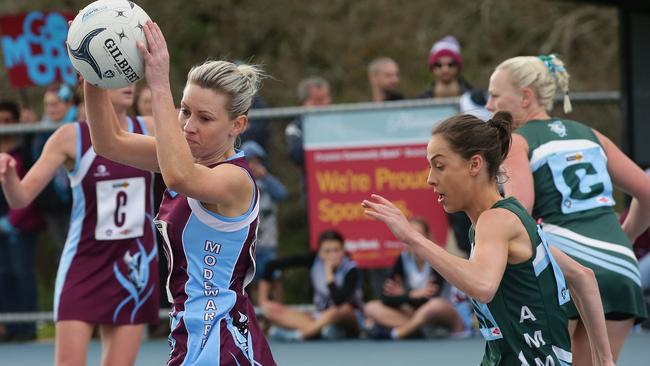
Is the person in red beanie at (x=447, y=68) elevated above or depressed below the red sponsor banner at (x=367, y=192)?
above

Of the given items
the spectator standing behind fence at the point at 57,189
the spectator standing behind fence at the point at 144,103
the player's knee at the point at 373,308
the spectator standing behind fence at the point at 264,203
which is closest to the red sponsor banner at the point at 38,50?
the spectator standing behind fence at the point at 57,189

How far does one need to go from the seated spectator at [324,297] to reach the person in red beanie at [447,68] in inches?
59.6

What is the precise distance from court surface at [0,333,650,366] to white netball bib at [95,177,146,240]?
103 inches

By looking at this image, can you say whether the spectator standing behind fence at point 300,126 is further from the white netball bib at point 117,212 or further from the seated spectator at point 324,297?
the white netball bib at point 117,212

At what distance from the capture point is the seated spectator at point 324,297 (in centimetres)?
902

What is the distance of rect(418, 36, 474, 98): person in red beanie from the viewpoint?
9.25 m

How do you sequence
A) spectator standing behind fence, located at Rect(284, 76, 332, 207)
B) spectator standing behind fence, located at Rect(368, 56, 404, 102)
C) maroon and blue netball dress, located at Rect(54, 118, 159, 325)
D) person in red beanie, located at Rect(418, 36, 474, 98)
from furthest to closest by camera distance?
1. spectator standing behind fence, located at Rect(368, 56, 404, 102)
2. spectator standing behind fence, located at Rect(284, 76, 332, 207)
3. person in red beanie, located at Rect(418, 36, 474, 98)
4. maroon and blue netball dress, located at Rect(54, 118, 159, 325)

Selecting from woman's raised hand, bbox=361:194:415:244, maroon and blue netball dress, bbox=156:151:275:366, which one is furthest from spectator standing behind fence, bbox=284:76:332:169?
woman's raised hand, bbox=361:194:415:244

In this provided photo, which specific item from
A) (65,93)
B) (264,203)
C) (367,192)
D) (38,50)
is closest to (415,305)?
(367,192)

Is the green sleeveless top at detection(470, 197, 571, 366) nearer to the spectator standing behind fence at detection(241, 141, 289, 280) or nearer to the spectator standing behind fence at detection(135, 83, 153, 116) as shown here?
the spectator standing behind fence at detection(135, 83, 153, 116)

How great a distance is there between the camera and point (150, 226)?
582 cm

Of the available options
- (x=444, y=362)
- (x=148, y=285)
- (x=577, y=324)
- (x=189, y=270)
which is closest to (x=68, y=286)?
(x=148, y=285)

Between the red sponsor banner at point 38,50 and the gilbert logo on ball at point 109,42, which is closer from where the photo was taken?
the gilbert logo on ball at point 109,42

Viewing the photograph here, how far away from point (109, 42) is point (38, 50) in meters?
6.88
